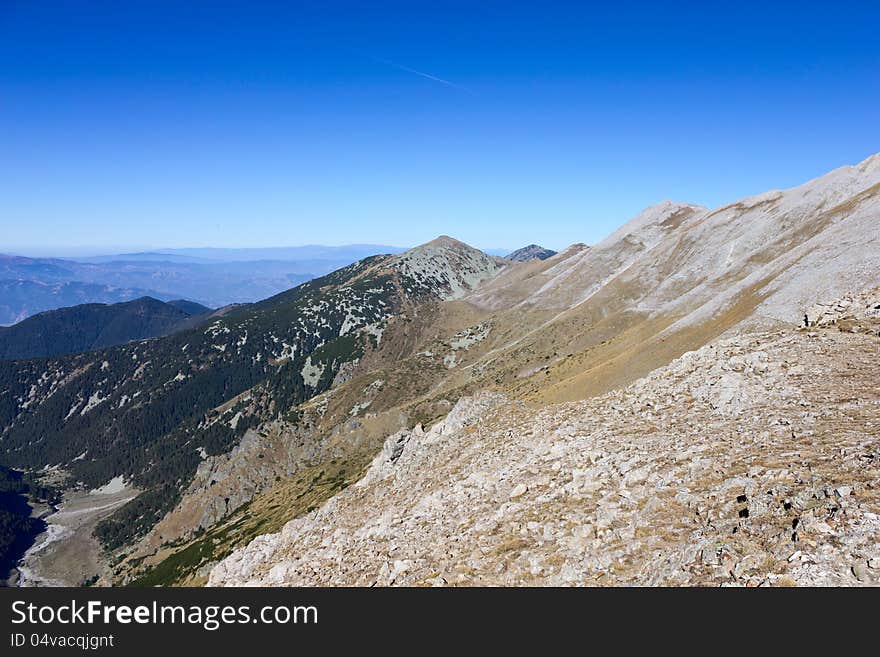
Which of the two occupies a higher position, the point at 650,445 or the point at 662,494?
the point at 650,445

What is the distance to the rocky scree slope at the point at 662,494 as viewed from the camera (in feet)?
43.7

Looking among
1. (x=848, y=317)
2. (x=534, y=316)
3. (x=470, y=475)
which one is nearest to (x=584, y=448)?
(x=470, y=475)

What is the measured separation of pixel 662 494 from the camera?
17.8 meters

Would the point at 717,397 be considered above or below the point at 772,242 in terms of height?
below

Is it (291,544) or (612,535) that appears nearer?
(612,535)

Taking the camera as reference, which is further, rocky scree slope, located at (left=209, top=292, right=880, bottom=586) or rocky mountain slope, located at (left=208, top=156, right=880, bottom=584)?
rocky mountain slope, located at (left=208, top=156, right=880, bottom=584)

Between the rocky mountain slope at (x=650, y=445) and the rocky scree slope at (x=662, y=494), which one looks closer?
the rocky scree slope at (x=662, y=494)

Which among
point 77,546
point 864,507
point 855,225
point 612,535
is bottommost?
point 77,546

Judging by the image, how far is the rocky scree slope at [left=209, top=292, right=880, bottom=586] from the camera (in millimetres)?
13312

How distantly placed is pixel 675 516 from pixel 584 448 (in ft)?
29.0

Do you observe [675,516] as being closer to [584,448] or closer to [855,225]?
[584,448]

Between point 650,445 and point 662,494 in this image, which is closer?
point 662,494

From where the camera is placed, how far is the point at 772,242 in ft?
295

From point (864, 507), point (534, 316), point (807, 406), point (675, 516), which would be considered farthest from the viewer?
point (534, 316)
